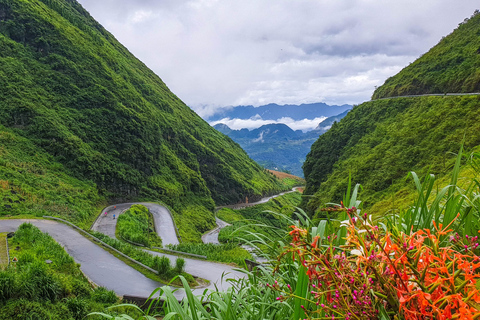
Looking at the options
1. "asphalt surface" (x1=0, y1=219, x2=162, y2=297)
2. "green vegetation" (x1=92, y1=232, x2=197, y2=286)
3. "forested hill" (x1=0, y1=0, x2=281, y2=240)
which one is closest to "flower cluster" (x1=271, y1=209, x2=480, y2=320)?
"asphalt surface" (x1=0, y1=219, x2=162, y2=297)

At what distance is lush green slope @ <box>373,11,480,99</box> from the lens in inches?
1657

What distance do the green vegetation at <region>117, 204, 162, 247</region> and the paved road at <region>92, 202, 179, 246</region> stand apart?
2.57 feet

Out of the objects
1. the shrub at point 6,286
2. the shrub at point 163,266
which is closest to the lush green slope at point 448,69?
the shrub at point 163,266

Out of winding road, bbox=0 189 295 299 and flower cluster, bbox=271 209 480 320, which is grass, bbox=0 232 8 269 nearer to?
winding road, bbox=0 189 295 299

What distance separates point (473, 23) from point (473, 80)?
79.8ft

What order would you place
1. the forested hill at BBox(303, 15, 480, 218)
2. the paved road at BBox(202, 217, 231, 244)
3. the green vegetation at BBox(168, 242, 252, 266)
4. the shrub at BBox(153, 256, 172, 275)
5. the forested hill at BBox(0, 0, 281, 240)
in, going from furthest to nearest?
the paved road at BBox(202, 217, 231, 244) → the forested hill at BBox(0, 0, 281, 240) → the forested hill at BBox(303, 15, 480, 218) → the green vegetation at BBox(168, 242, 252, 266) → the shrub at BBox(153, 256, 172, 275)

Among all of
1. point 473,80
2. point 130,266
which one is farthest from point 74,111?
point 473,80

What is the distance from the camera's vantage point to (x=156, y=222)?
3869 centimetres

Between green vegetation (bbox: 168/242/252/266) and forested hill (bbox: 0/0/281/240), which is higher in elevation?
forested hill (bbox: 0/0/281/240)

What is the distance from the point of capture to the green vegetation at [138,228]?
24172 millimetres

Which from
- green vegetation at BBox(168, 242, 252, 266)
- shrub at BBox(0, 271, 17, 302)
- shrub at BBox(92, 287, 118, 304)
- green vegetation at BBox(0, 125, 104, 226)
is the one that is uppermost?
green vegetation at BBox(0, 125, 104, 226)

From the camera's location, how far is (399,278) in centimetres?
97

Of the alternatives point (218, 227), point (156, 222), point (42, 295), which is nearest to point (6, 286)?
point (42, 295)

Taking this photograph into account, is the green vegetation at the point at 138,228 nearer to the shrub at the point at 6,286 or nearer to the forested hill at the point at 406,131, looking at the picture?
the forested hill at the point at 406,131
